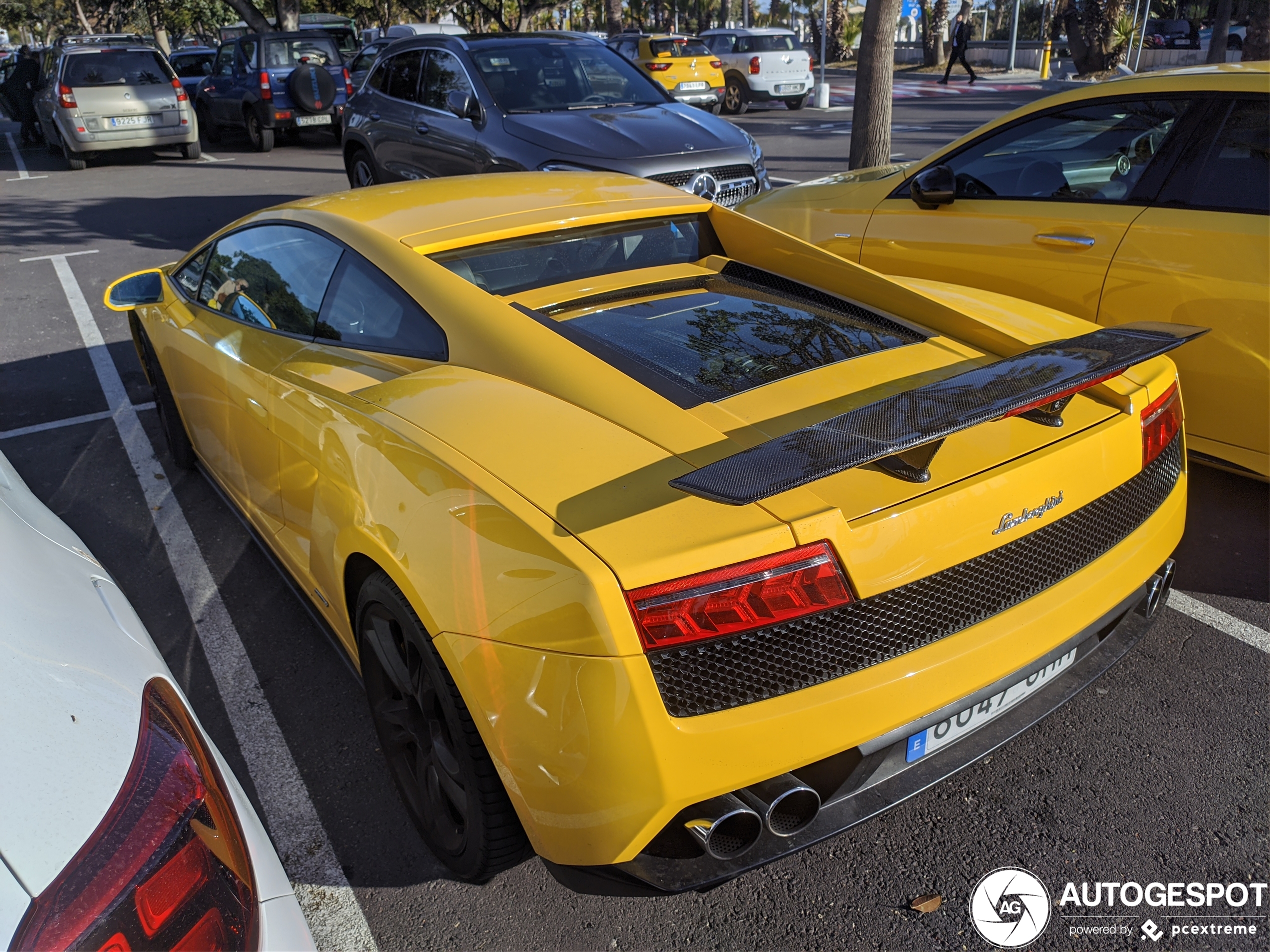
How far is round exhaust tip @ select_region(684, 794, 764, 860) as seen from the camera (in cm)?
170

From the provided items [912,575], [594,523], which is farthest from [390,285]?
[912,575]

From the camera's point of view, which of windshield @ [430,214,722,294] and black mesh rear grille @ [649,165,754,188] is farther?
black mesh rear grille @ [649,165,754,188]

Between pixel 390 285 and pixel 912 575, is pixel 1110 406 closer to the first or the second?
pixel 912 575

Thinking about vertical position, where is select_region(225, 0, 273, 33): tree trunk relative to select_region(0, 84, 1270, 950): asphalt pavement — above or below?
above

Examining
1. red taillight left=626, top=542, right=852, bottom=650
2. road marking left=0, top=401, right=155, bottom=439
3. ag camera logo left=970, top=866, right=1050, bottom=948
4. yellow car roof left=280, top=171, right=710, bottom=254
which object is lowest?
ag camera logo left=970, top=866, right=1050, bottom=948

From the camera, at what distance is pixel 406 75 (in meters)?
8.67

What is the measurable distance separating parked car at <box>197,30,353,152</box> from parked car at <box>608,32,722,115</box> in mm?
5384

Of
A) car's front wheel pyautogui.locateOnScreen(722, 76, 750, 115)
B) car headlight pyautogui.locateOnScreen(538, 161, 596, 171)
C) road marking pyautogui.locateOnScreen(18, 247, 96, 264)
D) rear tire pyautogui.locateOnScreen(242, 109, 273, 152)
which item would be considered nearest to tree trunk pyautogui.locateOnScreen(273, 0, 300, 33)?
rear tire pyautogui.locateOnScreen(242, 109, 273, 152)

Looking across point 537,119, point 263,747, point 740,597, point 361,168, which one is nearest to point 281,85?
point 361,168

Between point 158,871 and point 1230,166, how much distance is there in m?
3.94

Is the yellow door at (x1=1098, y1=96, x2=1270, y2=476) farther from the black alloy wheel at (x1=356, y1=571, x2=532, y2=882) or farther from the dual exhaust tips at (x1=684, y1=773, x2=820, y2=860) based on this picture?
the black alloy wheel at (x1=356, y1=571, x2=532, y2=882)

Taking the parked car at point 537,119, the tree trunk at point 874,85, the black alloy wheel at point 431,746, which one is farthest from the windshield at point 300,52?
the black alloy wheel at point 431,746

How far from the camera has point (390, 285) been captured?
104 inches

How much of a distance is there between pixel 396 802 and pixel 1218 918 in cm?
200
